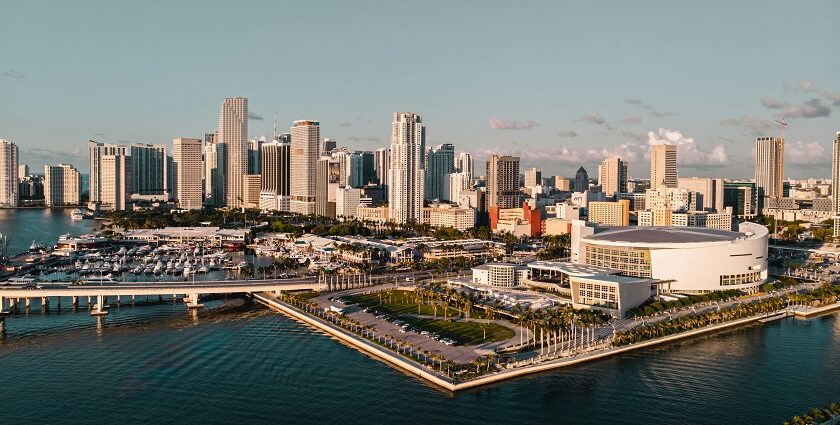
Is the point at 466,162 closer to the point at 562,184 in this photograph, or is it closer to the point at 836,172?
the point at 562,184

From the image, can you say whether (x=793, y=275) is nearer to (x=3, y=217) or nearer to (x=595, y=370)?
(x=595, y=370)

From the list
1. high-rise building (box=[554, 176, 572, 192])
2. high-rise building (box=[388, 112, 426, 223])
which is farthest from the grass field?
high-rise building (box=[554, 176, 572, 192])

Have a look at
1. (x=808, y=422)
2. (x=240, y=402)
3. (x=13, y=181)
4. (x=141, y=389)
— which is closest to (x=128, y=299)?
(x=141, y=389)

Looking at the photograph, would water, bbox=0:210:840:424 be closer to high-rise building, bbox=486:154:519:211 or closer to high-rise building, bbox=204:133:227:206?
high-rise building, bbox=486:154:519:211

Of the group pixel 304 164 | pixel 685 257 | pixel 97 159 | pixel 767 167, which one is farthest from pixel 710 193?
pixel 97 159

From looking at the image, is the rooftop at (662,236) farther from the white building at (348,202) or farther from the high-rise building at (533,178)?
the high-rise building at (533,178)

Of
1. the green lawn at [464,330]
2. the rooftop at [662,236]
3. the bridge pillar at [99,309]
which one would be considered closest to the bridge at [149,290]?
the bridge pillar at [99,309]
